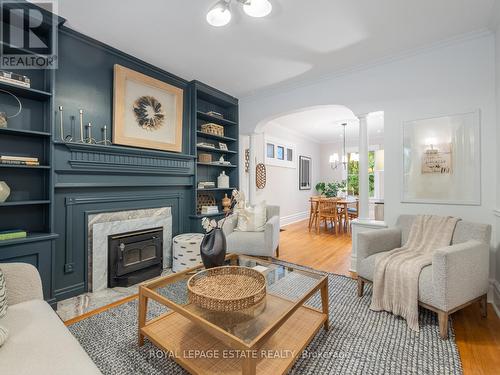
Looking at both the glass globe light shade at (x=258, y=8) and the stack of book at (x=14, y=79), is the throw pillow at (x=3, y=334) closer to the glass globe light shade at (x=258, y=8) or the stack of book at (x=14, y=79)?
the stack of book at (x=14, y=79)

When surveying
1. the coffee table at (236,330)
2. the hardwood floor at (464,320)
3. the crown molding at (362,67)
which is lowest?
the hardwood floor at (464,320)

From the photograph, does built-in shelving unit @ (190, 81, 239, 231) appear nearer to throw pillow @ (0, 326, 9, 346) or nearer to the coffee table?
the coffee table

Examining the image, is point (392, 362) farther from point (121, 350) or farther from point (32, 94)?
point (32, 94)

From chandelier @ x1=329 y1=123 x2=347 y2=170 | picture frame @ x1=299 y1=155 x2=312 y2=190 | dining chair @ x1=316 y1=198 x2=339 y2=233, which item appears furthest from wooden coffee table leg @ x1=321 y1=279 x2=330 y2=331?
picture frame @ x1=299 y1=155 x2=312 y2=190

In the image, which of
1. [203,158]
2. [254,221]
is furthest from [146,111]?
[254,221]

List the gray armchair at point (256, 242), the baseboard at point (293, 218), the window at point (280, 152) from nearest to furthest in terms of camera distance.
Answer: the gray armchair at point (256, 242)
the window at point (280, 152)
the baseboard at point (293, 218)

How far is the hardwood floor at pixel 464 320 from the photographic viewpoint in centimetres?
145

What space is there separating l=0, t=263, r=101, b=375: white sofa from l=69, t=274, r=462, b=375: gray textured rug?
Result: 47 centimetres

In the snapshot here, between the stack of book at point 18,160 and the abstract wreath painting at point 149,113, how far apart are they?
1058 mm

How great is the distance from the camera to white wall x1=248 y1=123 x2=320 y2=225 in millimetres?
5266

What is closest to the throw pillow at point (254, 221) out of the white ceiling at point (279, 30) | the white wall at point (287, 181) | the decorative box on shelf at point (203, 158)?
the decorative box on shelf at point (203, 158)

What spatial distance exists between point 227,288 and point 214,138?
2786mm

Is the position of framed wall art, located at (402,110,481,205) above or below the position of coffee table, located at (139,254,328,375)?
above

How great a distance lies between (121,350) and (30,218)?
144 cm
